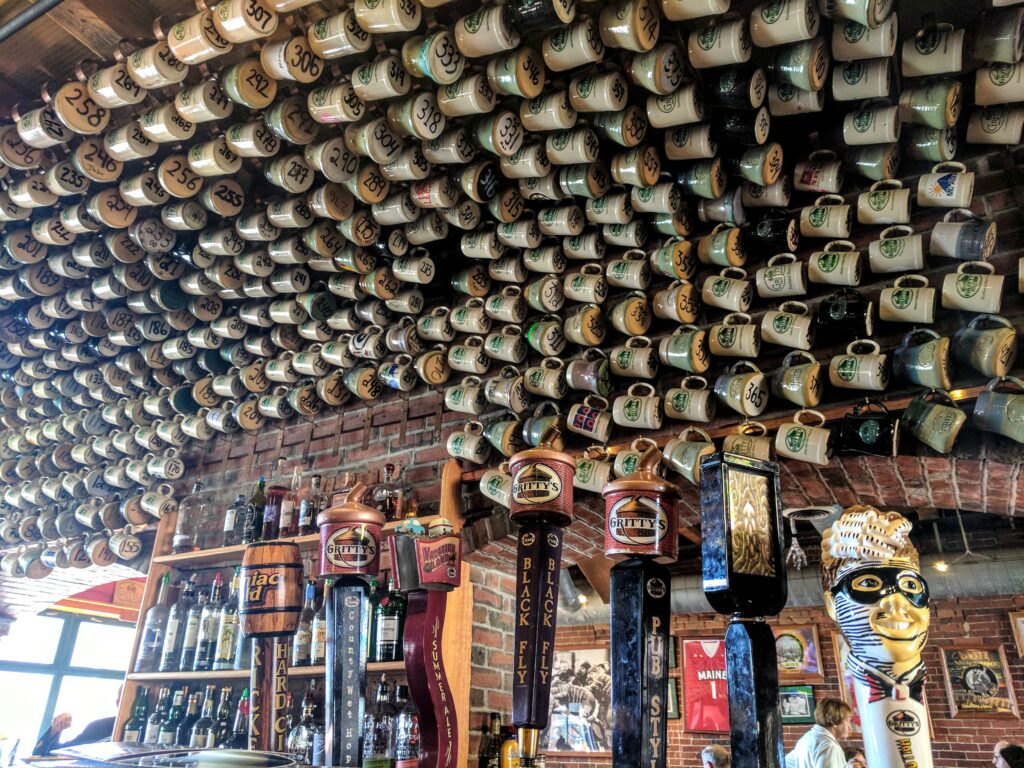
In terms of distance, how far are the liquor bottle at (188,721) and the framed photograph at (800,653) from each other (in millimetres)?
3537

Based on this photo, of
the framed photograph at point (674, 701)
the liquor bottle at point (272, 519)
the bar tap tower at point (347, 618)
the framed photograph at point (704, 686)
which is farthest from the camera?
the framed photograph at point (674, 701)

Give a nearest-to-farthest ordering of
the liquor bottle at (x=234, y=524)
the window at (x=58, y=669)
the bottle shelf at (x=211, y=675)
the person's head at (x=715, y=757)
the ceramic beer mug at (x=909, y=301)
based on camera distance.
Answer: the ceramic beer mug at (x=909, y=301) → the bottle shelf at (x=211, y=675) → the liquor bottle at (x=234, y=524) → the person's head at (x=715, y=757) → the window at (x=58, y=669)

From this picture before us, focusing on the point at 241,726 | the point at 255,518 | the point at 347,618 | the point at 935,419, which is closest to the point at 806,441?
the point at 935,419

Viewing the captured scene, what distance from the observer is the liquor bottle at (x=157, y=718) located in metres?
2.75

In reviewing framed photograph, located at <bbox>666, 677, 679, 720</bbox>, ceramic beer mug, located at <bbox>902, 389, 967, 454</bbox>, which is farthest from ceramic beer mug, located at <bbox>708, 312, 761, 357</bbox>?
framed photograph, located at <bbox>666, 677, 679, 720</bbox>

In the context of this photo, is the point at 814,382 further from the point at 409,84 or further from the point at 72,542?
the point at 72,542

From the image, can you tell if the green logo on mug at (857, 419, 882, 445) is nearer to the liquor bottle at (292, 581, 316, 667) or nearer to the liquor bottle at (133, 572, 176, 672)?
the liquor bottle at (292, 581, 316, 667)

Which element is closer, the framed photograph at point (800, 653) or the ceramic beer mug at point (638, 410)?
the ceramic beer mug at point (638, 410)

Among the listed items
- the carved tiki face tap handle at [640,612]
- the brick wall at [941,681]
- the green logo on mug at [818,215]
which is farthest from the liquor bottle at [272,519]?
the brick wall at [941,681]

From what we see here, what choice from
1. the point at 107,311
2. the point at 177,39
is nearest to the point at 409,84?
the point at 177,39

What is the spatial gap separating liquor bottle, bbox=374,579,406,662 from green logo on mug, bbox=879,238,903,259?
5.35 ft

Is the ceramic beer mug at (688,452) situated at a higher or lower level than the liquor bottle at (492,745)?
higher

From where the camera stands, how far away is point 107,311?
9.99ft

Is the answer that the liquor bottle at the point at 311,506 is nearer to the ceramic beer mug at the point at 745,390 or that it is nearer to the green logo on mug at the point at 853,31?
the ceramic beer mug at the point at 745,390
